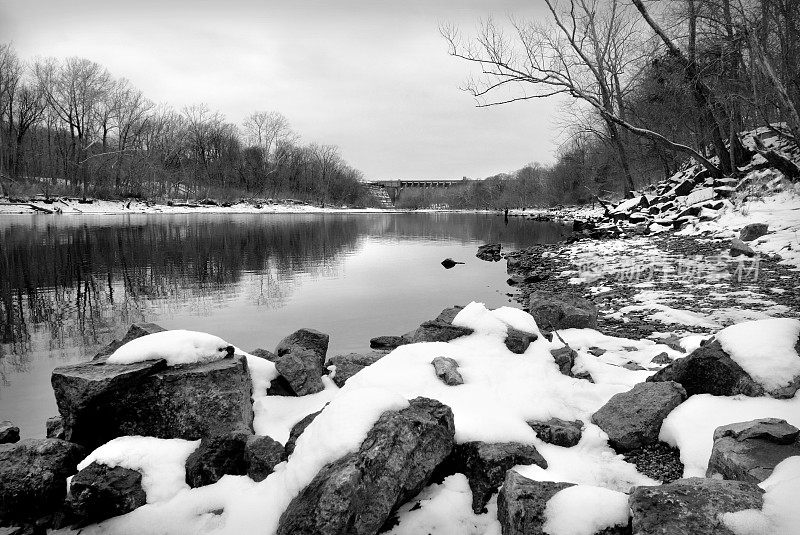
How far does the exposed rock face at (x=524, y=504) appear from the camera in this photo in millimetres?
2551

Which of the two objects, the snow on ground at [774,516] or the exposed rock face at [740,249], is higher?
the exposed rock face at [740,249]

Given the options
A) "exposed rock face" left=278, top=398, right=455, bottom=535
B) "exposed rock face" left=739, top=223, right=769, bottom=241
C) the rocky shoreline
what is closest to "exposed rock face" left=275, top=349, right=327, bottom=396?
the rocky shoreline

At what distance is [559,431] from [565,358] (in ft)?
5.36

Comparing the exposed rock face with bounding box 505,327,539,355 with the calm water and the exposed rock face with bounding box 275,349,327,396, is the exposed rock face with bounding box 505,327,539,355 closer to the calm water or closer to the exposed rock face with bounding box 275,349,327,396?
the exposed rock face with bounding box 275,349,327,396

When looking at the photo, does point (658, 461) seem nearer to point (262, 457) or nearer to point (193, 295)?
point (262, 457)

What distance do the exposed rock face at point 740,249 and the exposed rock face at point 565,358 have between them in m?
10.2

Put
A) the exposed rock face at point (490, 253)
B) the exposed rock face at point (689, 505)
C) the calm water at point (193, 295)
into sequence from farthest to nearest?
the exposed rock face at point (490, 253) → the calm water at point (193, 295) → the exposed rock face at point (689, 505)

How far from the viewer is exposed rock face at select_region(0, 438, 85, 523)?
11.6 ft

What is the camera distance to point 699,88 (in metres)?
18.5

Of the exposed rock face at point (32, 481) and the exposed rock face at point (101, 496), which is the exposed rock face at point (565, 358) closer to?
the exposed rock face at point (101, 496)

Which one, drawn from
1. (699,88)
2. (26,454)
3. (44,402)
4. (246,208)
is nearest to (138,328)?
(44,402)

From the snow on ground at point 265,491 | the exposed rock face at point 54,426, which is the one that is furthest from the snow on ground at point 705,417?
the exposed rock face at point 54,426

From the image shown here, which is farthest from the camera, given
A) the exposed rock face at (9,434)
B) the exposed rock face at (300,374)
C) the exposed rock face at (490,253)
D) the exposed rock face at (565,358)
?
the exposed rock face at (490,253)

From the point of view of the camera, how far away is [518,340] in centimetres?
555
